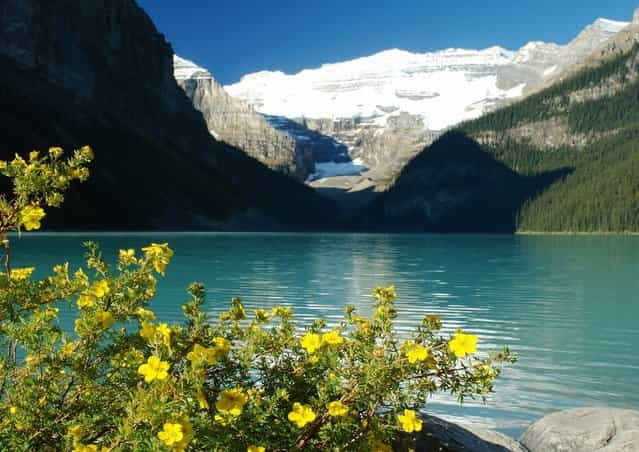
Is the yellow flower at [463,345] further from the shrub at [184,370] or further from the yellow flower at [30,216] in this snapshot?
the yellow flower at [30,216]

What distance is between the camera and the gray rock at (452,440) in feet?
23.3

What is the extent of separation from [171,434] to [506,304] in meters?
28.7

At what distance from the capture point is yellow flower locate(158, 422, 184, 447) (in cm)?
316

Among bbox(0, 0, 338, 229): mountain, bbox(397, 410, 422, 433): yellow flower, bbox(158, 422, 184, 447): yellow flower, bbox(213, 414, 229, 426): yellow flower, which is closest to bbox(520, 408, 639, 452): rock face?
bbox(397, 410, 422, 433): yellow flower

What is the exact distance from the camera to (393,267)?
54.1 metres

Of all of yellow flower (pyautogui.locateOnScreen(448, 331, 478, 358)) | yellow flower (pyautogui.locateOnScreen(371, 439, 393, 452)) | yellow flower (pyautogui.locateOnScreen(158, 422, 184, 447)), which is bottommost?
yellow flower (pyautogui.locateOnScreen(371, 439, 393, 452))

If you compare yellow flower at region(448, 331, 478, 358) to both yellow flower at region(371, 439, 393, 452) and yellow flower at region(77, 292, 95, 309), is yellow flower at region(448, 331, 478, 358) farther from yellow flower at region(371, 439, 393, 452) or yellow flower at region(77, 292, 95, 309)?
yellow flower at region(77, 292, 95, 309)

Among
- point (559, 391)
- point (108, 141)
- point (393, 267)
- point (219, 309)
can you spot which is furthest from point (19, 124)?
point (559, 391)

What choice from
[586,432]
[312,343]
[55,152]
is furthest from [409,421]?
[586,432]

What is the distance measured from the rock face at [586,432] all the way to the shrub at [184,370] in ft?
19.5

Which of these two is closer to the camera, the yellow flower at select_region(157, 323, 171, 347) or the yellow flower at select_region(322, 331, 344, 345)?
the yellow flower at select_region(157, 323, 171, 347)

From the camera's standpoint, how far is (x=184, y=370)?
3746 millimetres

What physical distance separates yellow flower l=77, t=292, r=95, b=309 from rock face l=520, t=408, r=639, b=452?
7.61 metres

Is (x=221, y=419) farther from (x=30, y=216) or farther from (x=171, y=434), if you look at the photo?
(x=30, y=216)
